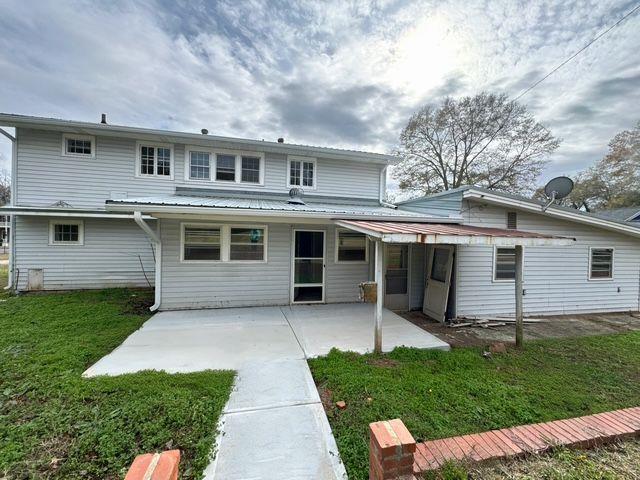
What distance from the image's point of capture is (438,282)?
6.79 metres

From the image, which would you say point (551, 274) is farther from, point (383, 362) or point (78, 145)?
point (78, 145)

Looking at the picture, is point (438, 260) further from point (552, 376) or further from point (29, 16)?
point (29, 16)

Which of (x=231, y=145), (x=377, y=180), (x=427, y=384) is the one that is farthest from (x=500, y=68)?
(x=427, y=384)

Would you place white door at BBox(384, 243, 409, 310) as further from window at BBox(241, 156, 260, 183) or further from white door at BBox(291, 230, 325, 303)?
window at BBox(241, 156, 260, 183)

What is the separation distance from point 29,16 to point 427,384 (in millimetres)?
11794

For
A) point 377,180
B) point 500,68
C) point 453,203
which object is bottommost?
point 453,203

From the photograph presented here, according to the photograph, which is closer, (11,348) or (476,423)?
(476,423)

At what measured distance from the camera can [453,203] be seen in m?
6.81

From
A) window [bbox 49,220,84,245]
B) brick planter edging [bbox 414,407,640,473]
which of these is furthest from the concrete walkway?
window [bbox 49,220,84,245]

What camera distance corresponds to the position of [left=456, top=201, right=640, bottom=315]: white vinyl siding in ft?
21.9

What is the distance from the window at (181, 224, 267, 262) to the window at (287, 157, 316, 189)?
2841 millimetres

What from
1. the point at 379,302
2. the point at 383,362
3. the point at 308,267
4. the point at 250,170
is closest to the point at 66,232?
the point at 250,170

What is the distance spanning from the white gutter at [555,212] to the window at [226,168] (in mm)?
6903

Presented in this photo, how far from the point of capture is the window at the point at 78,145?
8.24m
